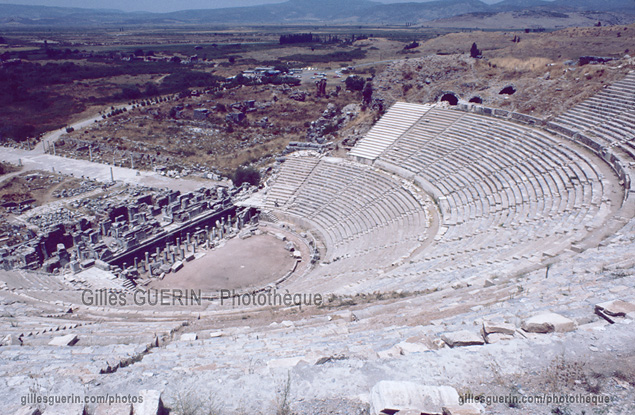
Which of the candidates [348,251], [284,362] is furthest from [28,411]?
[348,251]

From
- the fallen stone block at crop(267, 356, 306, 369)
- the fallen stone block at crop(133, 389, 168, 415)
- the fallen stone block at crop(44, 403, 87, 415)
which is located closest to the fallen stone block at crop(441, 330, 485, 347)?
the fallen stone block at crop(267, 356, 306, 369)

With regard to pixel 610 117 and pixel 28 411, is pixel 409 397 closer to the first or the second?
pixel 28 411

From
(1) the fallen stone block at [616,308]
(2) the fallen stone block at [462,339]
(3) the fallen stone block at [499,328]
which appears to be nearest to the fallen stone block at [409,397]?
(2) the fallen stone block at [462,339]

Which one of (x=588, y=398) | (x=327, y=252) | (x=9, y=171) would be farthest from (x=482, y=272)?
(x=9, y=171)

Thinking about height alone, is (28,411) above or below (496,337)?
below

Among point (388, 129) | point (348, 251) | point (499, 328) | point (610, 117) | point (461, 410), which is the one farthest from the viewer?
point (388, 129)

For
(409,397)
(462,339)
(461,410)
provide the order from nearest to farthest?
(461,410) < (409,397) < (462,339)
